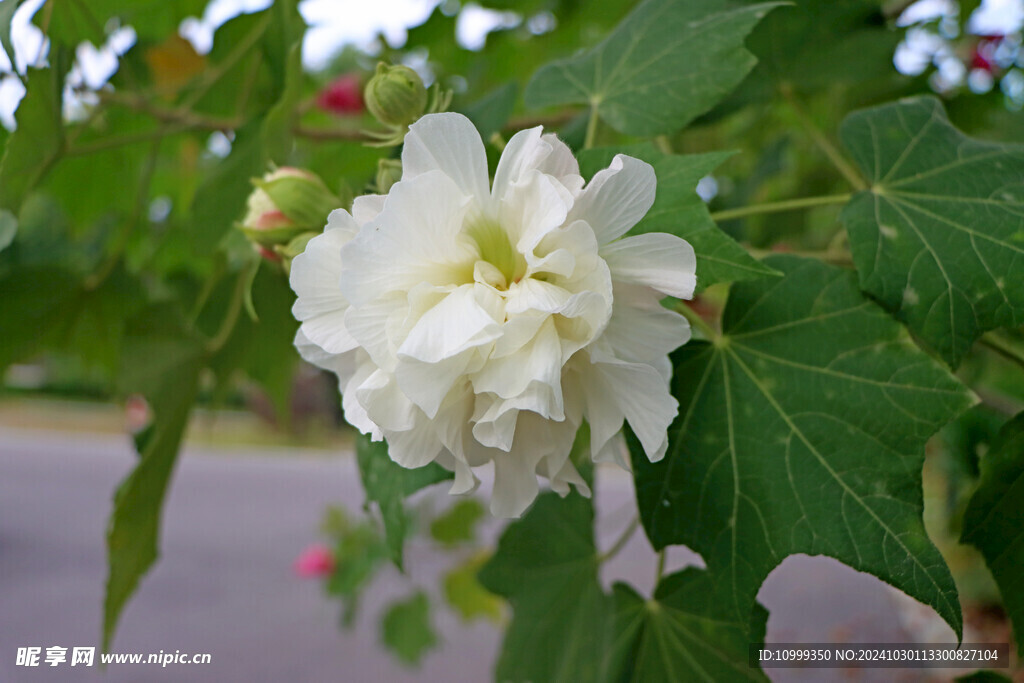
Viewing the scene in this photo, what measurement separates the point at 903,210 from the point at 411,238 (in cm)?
27

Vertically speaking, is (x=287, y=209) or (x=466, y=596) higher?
(x=287, y=209)

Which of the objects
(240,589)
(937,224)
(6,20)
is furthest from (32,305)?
(240,589)

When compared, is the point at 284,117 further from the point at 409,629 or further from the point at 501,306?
the point at 409,629

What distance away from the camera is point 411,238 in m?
0.27

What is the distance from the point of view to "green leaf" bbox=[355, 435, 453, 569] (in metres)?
0.35

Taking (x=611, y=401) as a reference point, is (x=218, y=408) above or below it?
below

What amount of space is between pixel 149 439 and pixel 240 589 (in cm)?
268

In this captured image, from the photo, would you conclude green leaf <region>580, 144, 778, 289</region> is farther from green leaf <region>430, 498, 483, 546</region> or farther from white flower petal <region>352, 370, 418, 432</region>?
green leaf <region>430, 498, 483, 546</region>

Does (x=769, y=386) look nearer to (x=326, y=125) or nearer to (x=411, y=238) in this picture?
(x=411, y=238)

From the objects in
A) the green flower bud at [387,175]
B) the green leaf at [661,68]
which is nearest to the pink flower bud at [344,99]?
the green leaf at [661,68]

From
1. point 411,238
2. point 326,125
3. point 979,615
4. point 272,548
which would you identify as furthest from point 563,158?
point 272,548

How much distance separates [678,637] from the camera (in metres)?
0.45

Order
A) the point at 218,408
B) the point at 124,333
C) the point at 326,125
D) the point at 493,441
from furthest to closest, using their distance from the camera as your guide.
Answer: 1. the point at 326,125
2. the point at 218,408
3. the point at 124,333
4. the point at 493,441

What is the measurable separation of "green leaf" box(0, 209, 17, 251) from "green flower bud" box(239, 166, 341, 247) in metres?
0.15
